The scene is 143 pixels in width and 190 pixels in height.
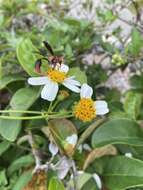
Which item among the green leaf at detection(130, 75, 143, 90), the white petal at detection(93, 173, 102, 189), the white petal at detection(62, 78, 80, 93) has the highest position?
the white petal at detection(62, 78, 80, 93)

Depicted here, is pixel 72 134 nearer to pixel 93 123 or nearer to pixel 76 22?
pixel 93 123

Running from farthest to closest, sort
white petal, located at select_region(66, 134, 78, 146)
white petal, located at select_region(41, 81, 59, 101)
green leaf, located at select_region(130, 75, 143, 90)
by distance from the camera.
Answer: green leaf, located at select_region(130, 75, 143, 90) → white petal, located at select_region(66, 134, 78, 146) → white petal, located at select_region(41, 81, 59, 101)

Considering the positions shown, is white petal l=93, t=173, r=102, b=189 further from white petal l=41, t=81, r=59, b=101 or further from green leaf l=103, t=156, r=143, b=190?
white petal l=41, t=81, r=59, b=101

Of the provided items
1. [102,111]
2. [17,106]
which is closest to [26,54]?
[17,106]

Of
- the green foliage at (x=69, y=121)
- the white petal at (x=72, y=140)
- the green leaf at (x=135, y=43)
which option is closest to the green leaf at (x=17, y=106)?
the green foliage at (x=69, y=121)

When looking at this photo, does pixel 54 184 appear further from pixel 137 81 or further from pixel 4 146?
pixel 137 81

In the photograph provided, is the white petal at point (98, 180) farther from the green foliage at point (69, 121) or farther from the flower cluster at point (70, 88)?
the flower cluster at point (70, 88)

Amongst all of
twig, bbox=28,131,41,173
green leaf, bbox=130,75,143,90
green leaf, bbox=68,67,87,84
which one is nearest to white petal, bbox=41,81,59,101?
green leaf, bbox=68,67,87,84
